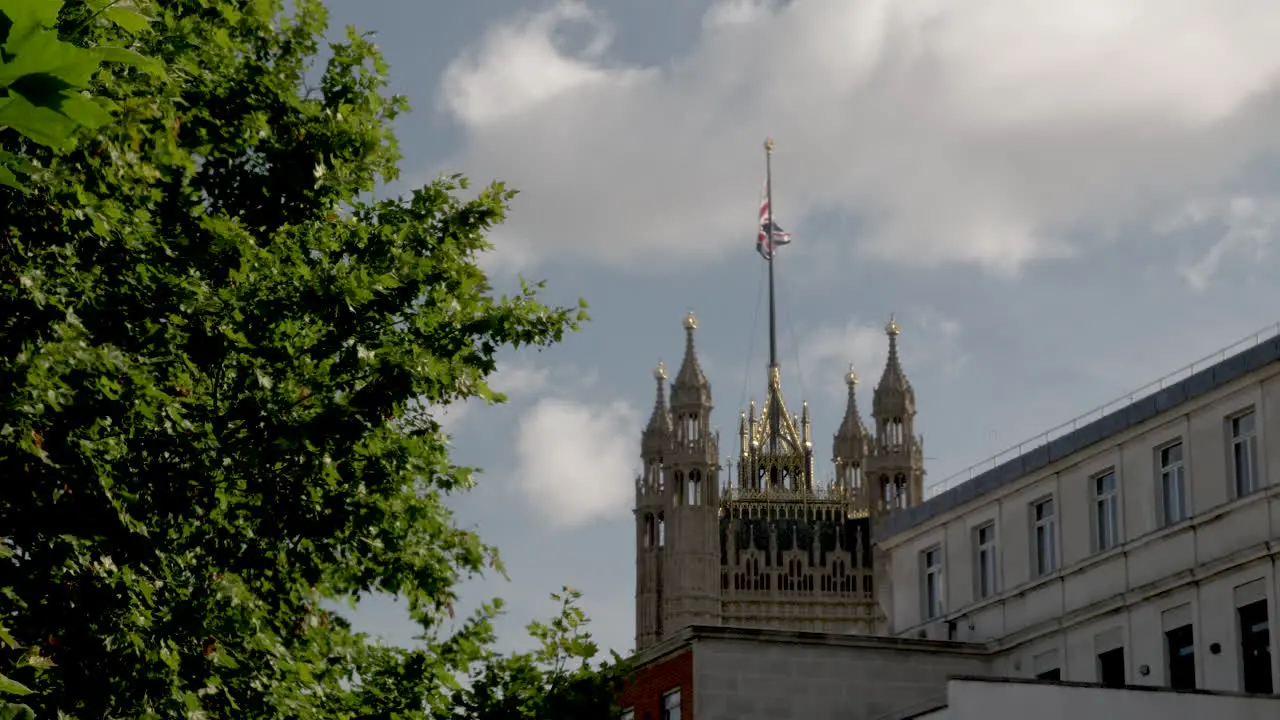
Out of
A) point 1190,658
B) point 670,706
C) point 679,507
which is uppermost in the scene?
point 679,507

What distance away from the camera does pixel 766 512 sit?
134 metres

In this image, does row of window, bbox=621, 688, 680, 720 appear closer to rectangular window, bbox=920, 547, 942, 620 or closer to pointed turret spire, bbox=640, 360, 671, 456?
rectangular window, bbox=920, 547, 942, 620

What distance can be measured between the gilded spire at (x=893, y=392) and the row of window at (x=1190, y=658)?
8648cm

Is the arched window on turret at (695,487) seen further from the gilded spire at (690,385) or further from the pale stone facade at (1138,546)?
the pale stone facade at (1138,546)

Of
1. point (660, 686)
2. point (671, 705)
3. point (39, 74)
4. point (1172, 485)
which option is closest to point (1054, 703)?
point (1172, 485)

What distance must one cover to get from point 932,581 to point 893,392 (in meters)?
81.6

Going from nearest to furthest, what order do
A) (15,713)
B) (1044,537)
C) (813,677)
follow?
1. (15,713)
2. (813,677)
3. (1044,537)

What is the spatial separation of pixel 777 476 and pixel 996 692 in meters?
104

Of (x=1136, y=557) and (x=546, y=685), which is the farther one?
(x=1136, y=557)

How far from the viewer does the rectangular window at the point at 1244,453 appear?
38438mm

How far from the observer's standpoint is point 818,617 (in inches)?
5153

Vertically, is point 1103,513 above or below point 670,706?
above

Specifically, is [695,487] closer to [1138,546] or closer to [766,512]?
[766,512]

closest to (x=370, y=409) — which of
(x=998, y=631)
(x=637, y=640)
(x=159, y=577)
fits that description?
(x=159, y=577)
